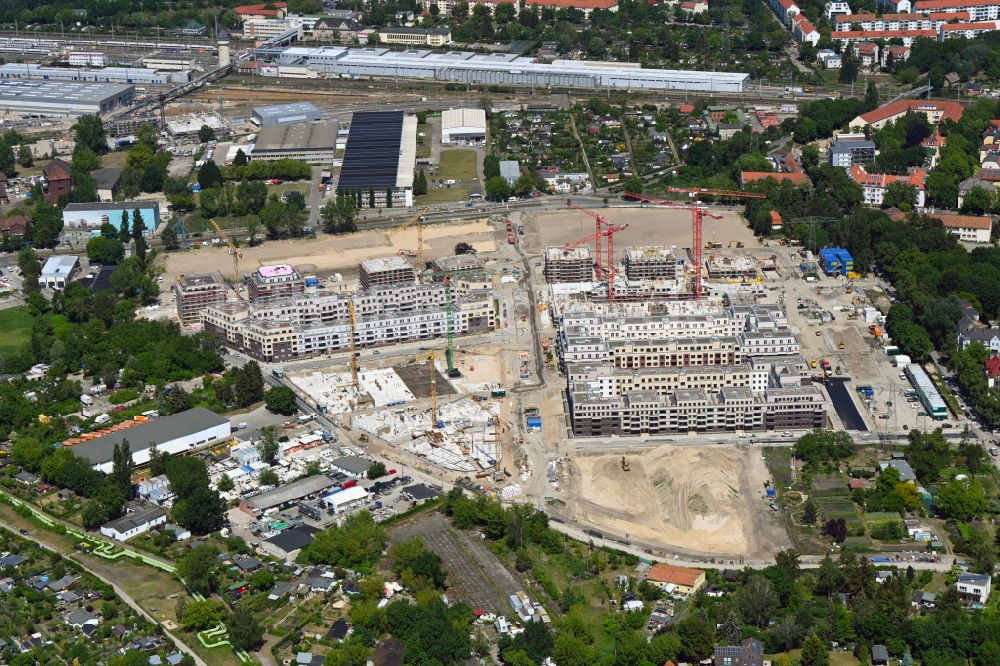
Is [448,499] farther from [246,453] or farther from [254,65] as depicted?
[254,65]

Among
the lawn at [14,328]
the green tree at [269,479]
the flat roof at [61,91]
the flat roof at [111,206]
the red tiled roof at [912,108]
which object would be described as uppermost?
the red tiled roof at [912,108]

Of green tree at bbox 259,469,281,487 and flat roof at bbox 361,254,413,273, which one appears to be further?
flat roof at bbox 361,254,413,273

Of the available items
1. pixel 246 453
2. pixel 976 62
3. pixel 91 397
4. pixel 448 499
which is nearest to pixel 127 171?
pixel 91 397

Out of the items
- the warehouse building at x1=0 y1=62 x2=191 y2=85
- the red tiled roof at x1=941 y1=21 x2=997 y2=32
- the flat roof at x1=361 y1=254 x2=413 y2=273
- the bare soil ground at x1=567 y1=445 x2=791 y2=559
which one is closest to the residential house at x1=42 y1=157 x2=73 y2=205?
the flat roof at x1=361 y1=254 x2=413 y2=273

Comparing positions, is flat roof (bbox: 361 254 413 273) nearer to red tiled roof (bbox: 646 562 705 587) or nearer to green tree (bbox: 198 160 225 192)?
green tree (bbox: 198 160 225 192)

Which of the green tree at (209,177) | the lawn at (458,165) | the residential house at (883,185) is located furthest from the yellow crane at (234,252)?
the residential house at (883,185)

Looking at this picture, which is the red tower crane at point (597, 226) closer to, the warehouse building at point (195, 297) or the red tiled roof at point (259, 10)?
the warehouse building at point (195, 297)
